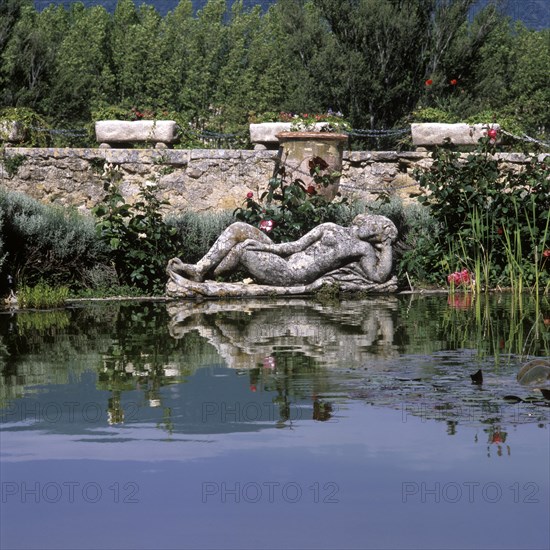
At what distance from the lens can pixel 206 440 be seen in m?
5.99

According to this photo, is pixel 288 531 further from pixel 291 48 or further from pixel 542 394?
pixel 291 48

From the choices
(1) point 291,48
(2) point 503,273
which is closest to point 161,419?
(2) point 503,273

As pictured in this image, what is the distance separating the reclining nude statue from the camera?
13.5 metres

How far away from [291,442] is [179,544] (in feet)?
5.21

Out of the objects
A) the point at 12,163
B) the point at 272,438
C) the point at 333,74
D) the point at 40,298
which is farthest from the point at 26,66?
the point at 272,438

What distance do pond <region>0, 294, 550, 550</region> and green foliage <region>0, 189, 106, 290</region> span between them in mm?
3270

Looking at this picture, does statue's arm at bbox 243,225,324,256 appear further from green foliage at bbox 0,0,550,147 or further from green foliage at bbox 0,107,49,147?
green foliage at bbox 0,0,550,147

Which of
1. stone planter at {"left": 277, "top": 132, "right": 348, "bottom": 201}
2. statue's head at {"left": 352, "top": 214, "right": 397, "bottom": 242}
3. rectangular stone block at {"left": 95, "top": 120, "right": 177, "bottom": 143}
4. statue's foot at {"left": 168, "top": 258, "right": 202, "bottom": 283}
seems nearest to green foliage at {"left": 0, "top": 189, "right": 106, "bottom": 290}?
statue's foot at {"left": 168, "top": 258, "right": 202, "bottom": 283}

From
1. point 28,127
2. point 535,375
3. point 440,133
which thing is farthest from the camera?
point 28,127

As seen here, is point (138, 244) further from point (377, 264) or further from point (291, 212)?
point (377, 264)

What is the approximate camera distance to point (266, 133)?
17844mm

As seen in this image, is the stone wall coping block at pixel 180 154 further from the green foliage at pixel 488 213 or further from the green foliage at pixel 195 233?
the green foliage at pixel 488 213

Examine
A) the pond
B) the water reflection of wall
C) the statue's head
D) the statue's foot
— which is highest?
the statue's head

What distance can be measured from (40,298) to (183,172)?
529 centimetres
